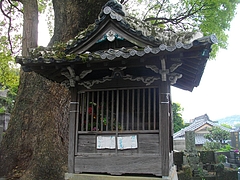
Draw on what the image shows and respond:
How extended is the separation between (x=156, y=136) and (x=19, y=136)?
18.3 ft

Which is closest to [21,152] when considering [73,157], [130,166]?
[73,157]

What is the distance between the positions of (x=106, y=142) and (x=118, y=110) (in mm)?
643

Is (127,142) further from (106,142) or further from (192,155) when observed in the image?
(192,155)

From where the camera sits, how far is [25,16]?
378 inches

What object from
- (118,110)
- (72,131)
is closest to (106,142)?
(118,110)

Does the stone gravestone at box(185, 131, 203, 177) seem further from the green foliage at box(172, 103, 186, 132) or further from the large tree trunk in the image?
the green foliage at box(172, 103, 186, 132)

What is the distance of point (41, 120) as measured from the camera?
7.96 metres

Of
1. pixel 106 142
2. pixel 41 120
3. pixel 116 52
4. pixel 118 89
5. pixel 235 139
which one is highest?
pixel 116 52

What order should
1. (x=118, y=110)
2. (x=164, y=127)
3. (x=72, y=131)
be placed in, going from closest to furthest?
1. (x=164, y=127)
2. (x=118, y=110)
3. (x=72, y=131)

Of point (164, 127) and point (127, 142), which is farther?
point (127, 142)

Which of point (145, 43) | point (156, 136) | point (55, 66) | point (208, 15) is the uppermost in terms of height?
point (208, 15)

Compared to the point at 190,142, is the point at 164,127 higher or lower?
higher

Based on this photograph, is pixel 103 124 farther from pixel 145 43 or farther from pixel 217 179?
pixel 217 179

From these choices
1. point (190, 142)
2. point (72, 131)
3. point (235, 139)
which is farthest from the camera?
point (235, 139)
